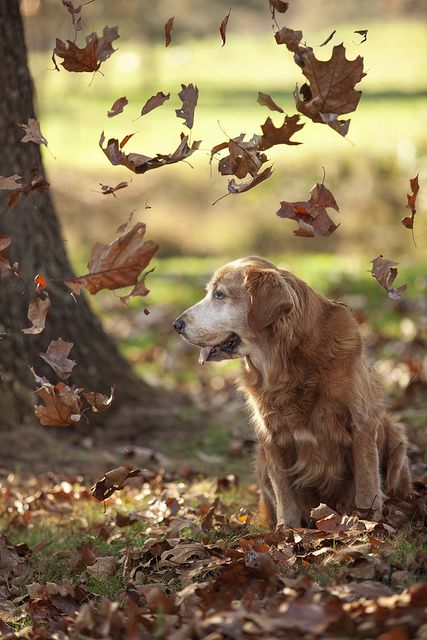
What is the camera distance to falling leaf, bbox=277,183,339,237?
165 inches

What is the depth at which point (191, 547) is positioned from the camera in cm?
438

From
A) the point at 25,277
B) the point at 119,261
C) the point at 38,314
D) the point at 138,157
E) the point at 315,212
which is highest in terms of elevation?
the point at 138,157

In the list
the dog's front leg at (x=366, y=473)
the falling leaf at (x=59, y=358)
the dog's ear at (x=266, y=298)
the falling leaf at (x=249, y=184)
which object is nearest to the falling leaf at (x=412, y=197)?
the falling leaf at (x=249, y=184)

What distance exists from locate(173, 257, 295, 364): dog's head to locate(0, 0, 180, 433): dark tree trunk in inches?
57.5

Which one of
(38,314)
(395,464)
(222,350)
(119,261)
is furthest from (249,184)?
(395,464)

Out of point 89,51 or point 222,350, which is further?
point 222,350

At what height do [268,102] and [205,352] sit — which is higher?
[268,102]

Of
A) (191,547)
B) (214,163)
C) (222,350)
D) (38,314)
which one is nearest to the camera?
(38,314)

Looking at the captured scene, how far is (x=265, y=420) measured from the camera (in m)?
5.05

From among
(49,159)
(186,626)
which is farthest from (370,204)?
(186,626)

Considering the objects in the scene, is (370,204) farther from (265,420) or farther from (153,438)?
(265,420)

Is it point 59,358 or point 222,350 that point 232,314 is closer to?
point 222,350

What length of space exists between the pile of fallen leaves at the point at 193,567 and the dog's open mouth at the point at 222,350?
2.65ft

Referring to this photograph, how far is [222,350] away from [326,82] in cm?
176
